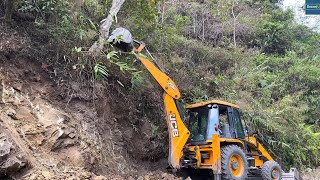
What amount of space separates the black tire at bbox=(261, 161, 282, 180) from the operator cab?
2.67 feet

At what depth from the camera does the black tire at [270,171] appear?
26.8 ft

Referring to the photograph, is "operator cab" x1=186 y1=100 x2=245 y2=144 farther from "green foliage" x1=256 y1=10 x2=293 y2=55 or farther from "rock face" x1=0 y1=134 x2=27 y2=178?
"green foliage" x1=256 y1=10 x2=293 y2=55

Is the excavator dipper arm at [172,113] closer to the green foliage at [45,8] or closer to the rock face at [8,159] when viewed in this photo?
the green foliage at [45,8]

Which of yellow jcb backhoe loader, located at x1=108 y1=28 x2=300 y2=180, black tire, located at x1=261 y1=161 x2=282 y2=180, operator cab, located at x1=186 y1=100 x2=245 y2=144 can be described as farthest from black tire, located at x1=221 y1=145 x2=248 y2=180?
black tire, located at x1=261 y1=161 x2=282 y2=180

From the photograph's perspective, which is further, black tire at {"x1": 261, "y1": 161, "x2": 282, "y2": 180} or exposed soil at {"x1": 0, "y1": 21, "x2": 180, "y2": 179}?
black tire at {"x1": 261, "y1": 161, "x2": 282, "y2": 180}

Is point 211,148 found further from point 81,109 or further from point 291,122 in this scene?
point 291,122

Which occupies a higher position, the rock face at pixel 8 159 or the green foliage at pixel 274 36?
the green foliage at pixel 274 36

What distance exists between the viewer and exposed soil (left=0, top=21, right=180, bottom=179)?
217 inches

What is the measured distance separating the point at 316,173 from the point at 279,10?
12.5 metres

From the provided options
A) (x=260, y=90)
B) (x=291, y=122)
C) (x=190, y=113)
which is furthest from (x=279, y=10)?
(x=190, y=113)

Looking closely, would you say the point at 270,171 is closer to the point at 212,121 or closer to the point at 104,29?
the point at 212,121

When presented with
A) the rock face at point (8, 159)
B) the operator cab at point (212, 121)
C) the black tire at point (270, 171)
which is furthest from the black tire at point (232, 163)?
the rock face at point (8, 159)

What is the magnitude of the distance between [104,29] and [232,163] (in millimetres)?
3951

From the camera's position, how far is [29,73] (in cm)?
679
